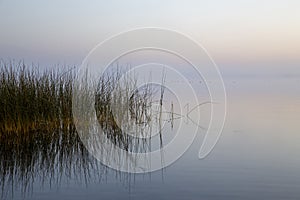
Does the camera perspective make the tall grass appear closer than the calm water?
No

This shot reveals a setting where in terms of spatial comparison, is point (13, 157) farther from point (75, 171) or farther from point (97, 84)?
point (97, 84)

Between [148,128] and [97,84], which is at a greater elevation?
[97,84]

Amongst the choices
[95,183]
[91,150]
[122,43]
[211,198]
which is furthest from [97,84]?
[211,198]

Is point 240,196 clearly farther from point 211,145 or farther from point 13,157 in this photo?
point 13,157

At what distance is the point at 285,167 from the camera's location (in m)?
7.48

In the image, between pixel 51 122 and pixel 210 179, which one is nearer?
pixel 210 179

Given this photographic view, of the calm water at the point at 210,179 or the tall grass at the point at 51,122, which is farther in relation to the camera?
the tall grass at the point at 51,122

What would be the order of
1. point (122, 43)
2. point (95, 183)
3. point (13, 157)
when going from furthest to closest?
point (13, 157) → point (122, 43) → point (95, 183)

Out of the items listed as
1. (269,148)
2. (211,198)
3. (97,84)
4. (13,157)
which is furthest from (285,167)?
(97,84)

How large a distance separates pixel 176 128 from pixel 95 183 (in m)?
5.72

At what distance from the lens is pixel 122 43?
721 centimetres

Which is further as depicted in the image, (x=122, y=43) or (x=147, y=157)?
(x=147, y=157)

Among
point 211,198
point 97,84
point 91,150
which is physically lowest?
point 211,198

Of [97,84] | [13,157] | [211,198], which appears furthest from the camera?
[97,84]
